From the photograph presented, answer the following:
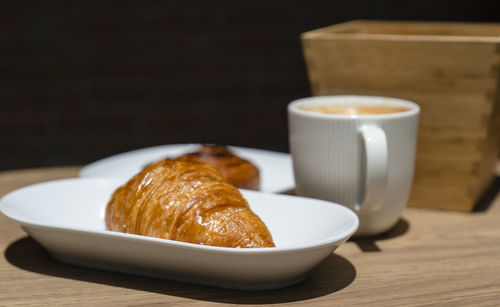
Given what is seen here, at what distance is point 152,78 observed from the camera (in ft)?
6.56

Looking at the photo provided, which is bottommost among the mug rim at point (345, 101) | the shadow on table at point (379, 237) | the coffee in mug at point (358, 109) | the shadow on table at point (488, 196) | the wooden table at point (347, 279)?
the shadow on table at point (488, 196)

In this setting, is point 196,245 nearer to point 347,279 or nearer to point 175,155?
point 347,279

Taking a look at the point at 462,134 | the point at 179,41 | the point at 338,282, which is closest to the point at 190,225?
the point at 338,282

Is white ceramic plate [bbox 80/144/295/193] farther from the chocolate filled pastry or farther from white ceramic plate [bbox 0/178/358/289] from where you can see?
white ceramic plate [bbox 0/178/358/289]

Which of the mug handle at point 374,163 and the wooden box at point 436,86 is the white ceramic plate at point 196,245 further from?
the wooden box at point 436,86

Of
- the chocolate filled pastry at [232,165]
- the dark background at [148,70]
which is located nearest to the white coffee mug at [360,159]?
the chocolate filled pastry at [232,165]

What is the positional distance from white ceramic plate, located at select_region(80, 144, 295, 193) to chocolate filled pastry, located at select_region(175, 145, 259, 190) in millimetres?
39

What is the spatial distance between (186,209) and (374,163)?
0.22 metres

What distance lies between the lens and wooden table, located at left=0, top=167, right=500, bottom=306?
1.98 feet

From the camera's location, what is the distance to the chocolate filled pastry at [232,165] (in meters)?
0.90

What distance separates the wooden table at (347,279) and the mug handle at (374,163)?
0.07 meters

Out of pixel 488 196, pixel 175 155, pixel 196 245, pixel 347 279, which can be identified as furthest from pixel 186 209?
pixel 488 196

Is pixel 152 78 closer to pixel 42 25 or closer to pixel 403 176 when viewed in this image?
pixel 42 25

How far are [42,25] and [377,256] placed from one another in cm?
148
